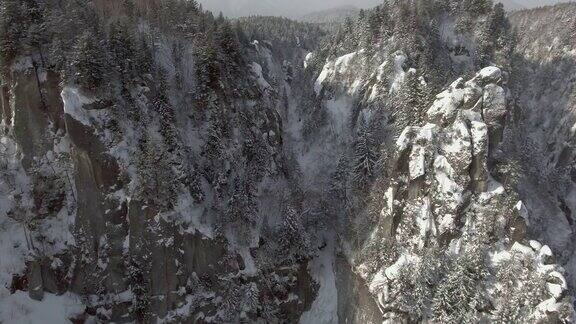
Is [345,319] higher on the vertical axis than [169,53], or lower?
lower

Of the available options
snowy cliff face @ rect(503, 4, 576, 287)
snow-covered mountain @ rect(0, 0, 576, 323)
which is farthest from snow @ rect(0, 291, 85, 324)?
snowy cliff face @ rect(503, 4, 576, 287)

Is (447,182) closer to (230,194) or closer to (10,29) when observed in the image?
(230,194)

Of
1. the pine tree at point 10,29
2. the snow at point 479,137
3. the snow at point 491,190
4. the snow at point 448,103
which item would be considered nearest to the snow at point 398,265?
the snow at point 491,190

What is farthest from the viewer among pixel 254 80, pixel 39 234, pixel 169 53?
pixel 254 80

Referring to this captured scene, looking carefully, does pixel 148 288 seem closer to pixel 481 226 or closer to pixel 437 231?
pixel 437 231

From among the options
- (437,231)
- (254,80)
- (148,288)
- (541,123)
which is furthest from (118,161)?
(541,123)

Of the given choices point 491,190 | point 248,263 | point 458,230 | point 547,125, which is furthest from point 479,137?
point 547,125

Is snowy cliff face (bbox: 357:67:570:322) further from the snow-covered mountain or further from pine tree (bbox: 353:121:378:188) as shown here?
pine tree (bbox: 353:121:378:188)

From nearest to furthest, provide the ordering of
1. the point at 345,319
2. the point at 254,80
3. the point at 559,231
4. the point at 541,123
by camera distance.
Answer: the point at 345,319
the point at 559,231
the point at 254,80
the point at 541,123
